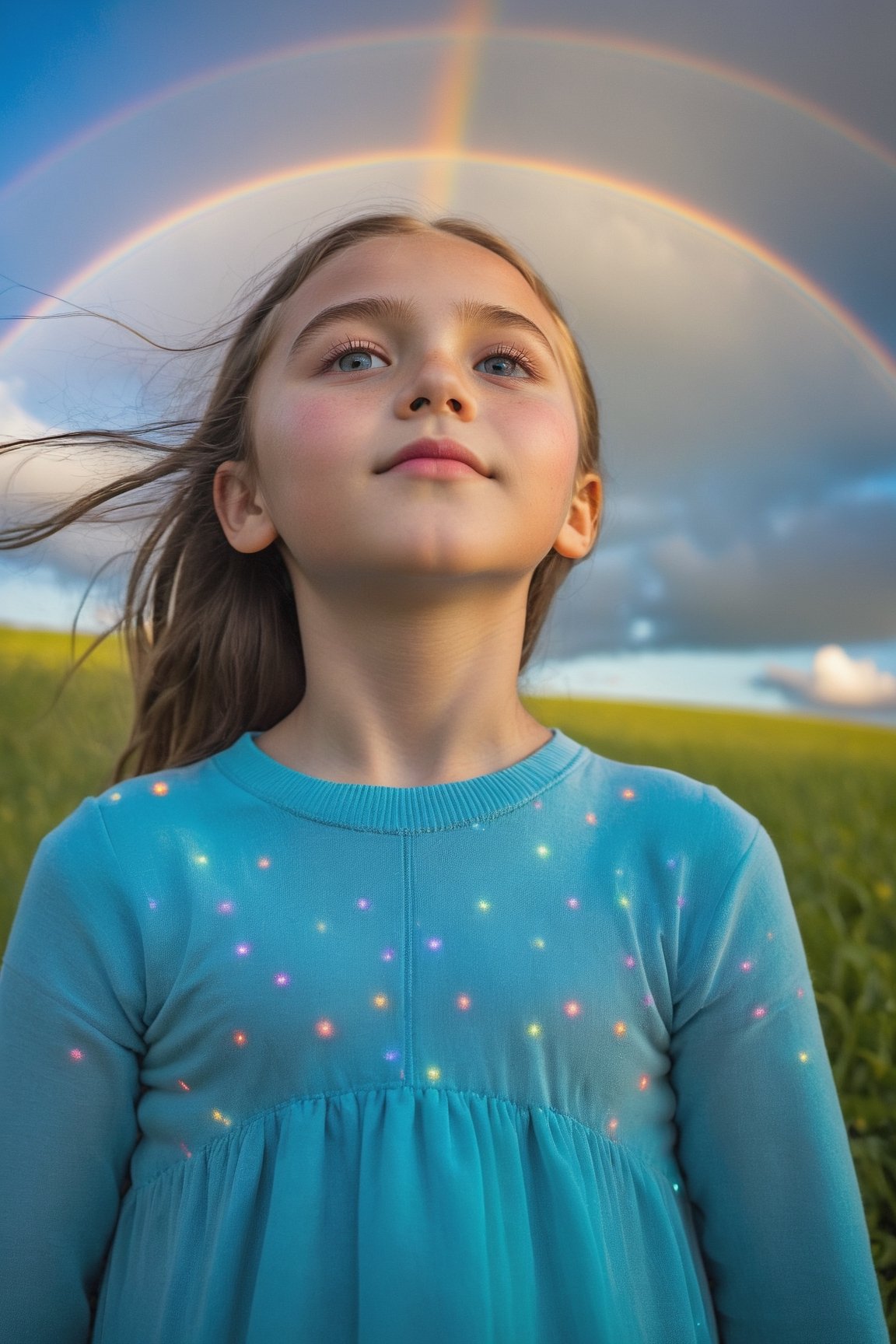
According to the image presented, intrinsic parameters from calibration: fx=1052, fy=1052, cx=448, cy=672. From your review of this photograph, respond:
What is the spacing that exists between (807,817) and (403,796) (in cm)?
428

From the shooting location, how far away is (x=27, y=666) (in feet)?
25.6

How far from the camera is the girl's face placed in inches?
62.8

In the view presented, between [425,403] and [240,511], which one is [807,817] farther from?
[425,403]

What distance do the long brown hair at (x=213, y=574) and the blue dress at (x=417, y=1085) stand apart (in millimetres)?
529

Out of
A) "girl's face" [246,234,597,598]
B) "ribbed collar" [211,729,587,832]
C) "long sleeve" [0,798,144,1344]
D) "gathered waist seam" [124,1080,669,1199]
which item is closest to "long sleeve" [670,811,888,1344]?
"gathered waist seam" [124,1080,669,1199]

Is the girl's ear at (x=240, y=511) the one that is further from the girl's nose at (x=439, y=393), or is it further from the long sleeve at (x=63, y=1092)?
the long sleeve at (x=63, y=1092)

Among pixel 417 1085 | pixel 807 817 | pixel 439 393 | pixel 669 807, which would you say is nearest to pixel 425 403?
pixel 439 393

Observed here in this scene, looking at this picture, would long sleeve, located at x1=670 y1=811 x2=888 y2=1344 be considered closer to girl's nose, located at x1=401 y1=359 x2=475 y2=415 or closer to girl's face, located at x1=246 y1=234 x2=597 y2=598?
girl's face, located at x1=246 y1=234 x2=597 y2=598

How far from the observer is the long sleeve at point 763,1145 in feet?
5.00

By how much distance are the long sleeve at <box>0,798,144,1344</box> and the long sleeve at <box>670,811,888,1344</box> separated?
2.78 feet

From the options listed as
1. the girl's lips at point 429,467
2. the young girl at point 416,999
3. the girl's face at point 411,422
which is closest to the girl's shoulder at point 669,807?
the young girl at point 416,999

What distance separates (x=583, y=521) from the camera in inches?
83.5

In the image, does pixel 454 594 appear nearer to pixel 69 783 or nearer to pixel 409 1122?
pixel 409 1122

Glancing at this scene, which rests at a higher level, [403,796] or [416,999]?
[403,796]
